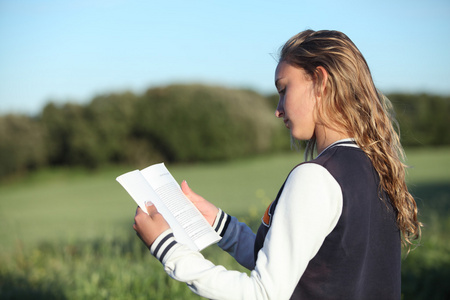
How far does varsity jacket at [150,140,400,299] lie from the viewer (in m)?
1.16

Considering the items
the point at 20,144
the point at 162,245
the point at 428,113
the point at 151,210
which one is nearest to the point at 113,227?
the point at 151,210

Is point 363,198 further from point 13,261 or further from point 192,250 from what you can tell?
point 13,261

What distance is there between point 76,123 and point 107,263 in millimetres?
19585

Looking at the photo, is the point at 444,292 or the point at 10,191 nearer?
the point at 444,292

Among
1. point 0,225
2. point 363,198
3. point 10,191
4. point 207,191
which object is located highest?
point 363,198

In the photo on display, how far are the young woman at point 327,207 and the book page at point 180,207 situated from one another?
Result: 151mm

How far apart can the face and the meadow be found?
2.57ft

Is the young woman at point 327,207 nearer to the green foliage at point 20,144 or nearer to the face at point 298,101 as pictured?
the face at point 298,101

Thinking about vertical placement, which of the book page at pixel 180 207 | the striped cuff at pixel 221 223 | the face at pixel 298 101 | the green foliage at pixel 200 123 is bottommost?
the green foliage at pixel 200 123

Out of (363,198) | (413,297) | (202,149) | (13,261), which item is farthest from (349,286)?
(202,149)

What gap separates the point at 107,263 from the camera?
4551 millimetres

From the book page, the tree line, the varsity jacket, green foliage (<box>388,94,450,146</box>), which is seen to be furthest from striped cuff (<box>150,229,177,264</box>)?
green foliage (<box>388,94,450,146</box>)

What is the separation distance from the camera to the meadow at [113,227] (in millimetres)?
3768

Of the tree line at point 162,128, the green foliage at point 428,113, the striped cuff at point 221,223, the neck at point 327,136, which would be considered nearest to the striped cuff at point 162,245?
the striped cuff at point 221,223
